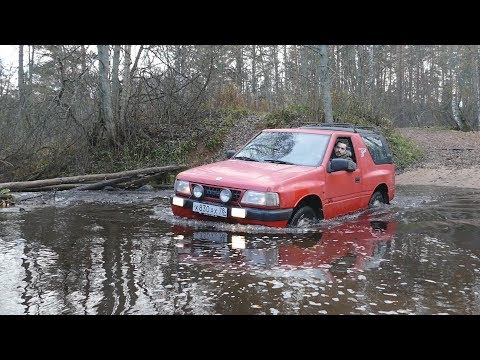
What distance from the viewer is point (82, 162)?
51.2ft

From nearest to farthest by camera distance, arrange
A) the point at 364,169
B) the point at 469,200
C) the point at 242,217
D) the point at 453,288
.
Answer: the point at 453,288
the point at 242,217
the point at 364,169
the point at 469,200

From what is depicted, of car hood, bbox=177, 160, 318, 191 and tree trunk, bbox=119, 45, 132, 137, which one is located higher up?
tree trunk, bbox=119, 45, 132, 137

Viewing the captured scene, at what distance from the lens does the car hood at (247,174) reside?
7051 millimetres

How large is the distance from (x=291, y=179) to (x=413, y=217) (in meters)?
3.28

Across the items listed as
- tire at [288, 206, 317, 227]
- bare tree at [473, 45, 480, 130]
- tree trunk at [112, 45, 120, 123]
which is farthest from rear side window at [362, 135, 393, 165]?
bare tree at [473, 45, 480, 130]

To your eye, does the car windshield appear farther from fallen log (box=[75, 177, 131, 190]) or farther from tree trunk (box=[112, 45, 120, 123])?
tree trunk (box=[112, 45, 120, 123])

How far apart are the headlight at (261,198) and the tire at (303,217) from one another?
50 centimetres

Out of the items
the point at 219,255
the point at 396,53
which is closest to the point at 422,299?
the point at 219,255

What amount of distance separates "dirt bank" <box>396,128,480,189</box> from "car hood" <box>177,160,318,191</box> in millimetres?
8812

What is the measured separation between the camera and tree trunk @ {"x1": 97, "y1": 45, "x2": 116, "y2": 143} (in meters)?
16.5
